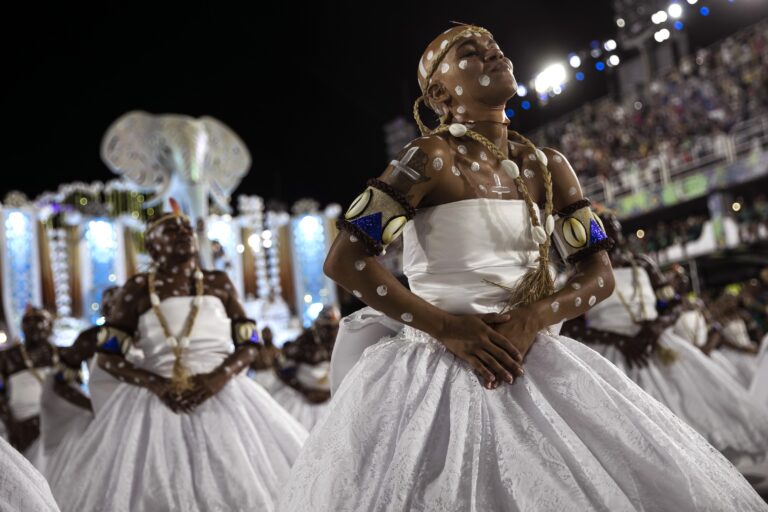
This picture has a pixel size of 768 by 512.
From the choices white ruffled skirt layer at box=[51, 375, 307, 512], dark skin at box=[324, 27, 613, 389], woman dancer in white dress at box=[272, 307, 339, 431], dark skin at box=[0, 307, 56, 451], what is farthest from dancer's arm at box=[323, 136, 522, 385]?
woman dancer in white dress at box=[272, 307, 339, 431]

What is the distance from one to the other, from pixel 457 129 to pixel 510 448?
3.07 ft

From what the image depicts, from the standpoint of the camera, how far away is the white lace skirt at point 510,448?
193 centimetres

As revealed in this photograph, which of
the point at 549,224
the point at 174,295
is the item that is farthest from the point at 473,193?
the point at 174,295

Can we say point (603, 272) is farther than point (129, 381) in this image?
No

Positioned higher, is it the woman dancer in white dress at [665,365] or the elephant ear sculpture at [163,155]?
the elephant ear sculpture at [163,155]

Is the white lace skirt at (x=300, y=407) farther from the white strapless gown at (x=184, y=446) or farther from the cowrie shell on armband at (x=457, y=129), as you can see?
the cowrie shell on armband at (x=457, y=129)

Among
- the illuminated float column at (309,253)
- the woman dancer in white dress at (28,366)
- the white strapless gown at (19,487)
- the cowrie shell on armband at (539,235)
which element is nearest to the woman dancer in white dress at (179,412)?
the white strapless gown at (19,487)

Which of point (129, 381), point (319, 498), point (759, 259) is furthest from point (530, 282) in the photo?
point (759, 259)

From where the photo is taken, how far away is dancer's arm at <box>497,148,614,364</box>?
7.25ft

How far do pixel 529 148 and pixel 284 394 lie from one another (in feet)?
21.3

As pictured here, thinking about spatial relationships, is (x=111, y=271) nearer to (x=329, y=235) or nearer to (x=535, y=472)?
(x=329, y=235)

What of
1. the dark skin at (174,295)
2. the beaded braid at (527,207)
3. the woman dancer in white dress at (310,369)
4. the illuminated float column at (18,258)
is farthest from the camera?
the illuminated float column at (18,258)

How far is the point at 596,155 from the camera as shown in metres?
21.5

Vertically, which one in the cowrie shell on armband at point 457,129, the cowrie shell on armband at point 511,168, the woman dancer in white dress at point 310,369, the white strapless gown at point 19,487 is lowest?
the woman dancer in white dress at point 310,369
